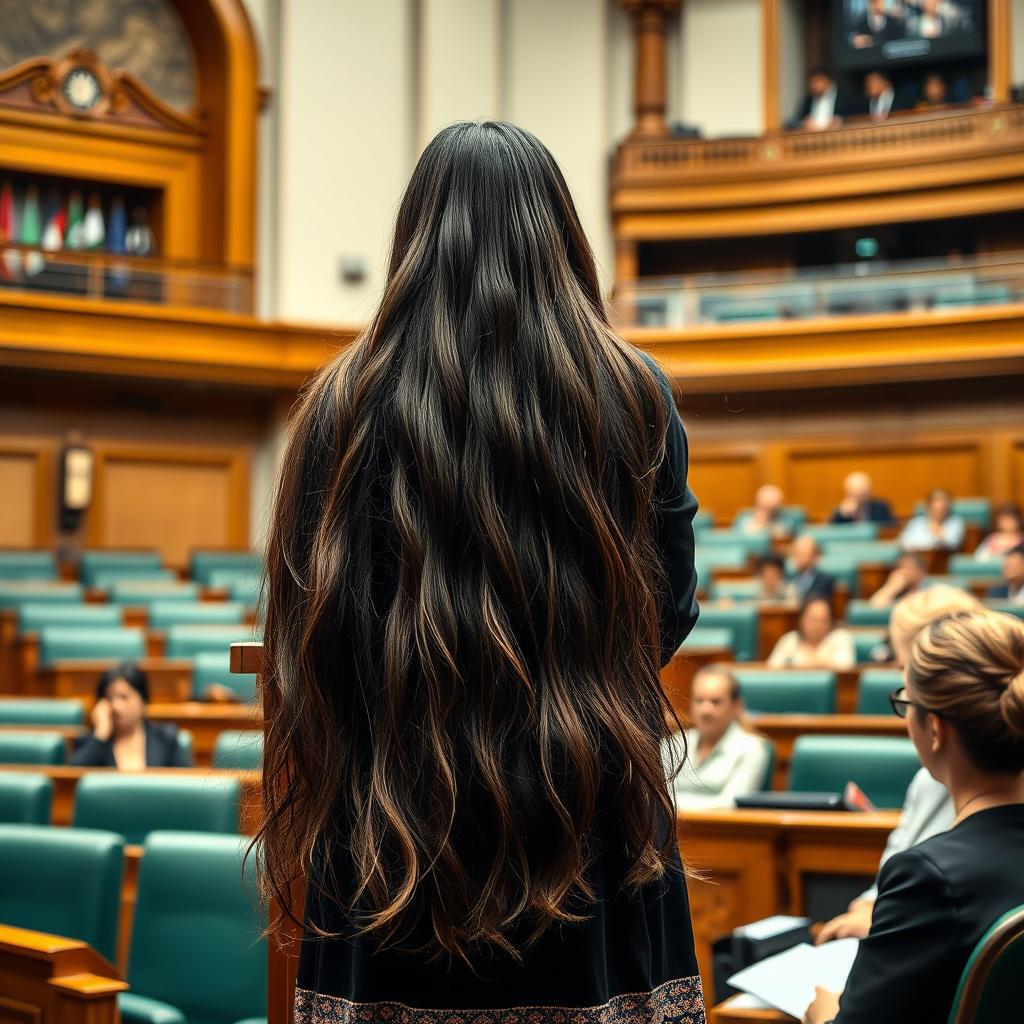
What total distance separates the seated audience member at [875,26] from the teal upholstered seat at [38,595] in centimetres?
1002

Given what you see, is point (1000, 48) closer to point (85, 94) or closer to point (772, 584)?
point (772, 584)

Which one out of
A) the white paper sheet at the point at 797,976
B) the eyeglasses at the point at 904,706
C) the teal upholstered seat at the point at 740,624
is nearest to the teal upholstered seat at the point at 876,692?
the teal upholstered seat at the point at 740,624

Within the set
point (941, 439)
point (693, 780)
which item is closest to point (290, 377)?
point (941, 439)

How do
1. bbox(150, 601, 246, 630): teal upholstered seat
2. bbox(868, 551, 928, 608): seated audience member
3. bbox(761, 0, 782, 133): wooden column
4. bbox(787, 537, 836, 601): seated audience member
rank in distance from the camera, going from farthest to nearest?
bbox(761, 0, 782, 133): wooden column, bbox(150, 601, 246, 630): teal upholstered seat, bbox(868, 551, 928, 608): seated audience member, bbox(787, 537, 836, 601): seated audience member

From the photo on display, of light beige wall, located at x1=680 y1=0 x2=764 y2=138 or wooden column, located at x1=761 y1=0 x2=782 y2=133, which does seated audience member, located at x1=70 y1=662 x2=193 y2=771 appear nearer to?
wooden column, located at x1=761 y1=0 x2=782 y2=133

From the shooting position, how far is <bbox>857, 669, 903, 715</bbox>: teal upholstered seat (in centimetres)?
538

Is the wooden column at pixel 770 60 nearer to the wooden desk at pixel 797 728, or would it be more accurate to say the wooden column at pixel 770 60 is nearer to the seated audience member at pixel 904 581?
the seated audience member at pixel 904 581

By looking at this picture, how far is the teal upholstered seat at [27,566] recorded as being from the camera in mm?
10336

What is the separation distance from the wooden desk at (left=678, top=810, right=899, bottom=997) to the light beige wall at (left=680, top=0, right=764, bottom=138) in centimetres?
1277

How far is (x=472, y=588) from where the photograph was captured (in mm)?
1159

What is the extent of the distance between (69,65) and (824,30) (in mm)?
7936

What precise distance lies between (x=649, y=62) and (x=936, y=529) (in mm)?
7274

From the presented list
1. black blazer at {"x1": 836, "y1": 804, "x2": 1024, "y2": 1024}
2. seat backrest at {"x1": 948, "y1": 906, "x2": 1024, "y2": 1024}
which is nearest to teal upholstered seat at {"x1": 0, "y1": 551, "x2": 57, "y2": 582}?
black blazer at {"x1": 836, "y1": 804, "x2": 1024, "y2": 1024}

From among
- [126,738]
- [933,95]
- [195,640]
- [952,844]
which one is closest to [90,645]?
[195,640]
